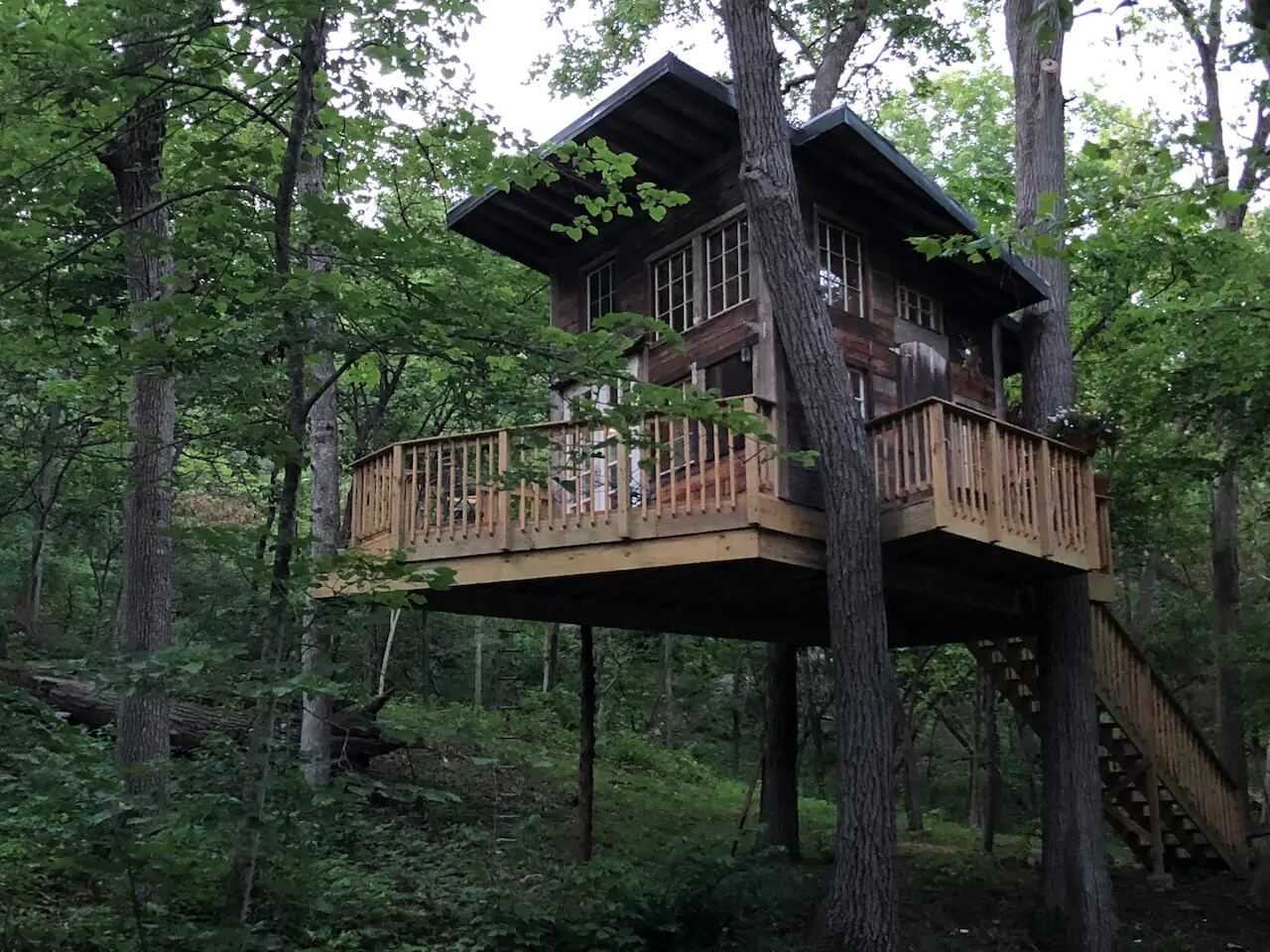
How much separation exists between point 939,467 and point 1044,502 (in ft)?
4.74

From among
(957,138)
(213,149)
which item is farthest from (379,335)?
(957,138)

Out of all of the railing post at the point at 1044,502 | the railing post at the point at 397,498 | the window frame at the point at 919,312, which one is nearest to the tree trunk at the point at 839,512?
the railing post at the point at 1044,502

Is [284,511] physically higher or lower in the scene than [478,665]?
higher

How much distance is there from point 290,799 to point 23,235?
3.17 metres

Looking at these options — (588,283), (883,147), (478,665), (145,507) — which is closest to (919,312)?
(883,147)

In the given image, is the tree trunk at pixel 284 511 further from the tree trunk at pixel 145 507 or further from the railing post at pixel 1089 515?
the railing post at pixel 1089 515

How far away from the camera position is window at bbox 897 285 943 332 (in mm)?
11875

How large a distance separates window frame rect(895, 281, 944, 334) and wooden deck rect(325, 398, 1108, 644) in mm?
2027

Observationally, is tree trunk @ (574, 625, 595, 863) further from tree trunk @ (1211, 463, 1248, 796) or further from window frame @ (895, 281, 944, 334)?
tree trunk @ (1211, 463, 1248, 796)

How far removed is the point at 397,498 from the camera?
9875mm

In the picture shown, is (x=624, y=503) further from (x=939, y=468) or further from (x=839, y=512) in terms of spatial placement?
(x=939, y=468)

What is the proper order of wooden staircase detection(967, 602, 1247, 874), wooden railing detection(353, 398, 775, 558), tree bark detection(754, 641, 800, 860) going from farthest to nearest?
tree bark detection(754, 641, 800, 860), wooden staircase detection(967, 602, 1247, 874), wooden railing detection(353, 398, 775, 558)

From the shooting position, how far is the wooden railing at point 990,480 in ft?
28.7

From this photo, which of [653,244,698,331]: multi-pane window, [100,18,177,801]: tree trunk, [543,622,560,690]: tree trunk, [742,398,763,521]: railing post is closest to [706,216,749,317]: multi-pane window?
[653,244,698,331]: multi-pane window
